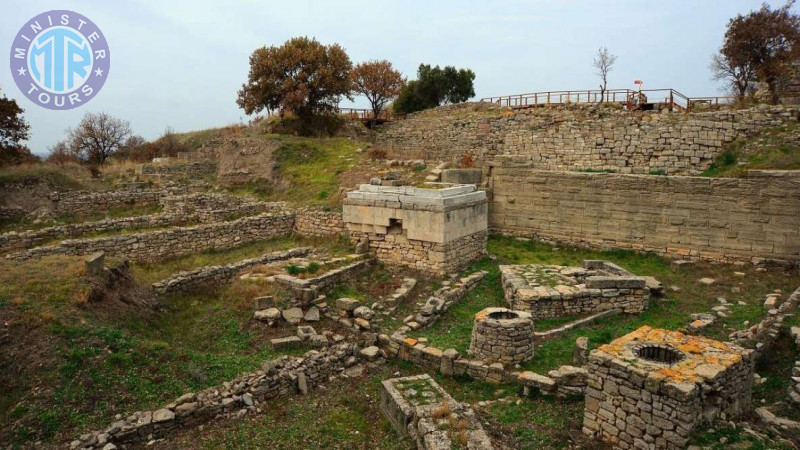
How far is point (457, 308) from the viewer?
11406 millimetres

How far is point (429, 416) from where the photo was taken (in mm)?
6965

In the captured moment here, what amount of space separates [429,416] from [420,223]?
628 centimetres

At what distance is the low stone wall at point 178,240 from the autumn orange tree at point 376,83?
19417 mm

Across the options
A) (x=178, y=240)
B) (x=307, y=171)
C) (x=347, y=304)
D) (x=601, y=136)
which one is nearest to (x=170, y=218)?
(x=178, y=240)

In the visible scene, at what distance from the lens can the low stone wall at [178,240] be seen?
518 inches

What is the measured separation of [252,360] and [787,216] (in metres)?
13.1

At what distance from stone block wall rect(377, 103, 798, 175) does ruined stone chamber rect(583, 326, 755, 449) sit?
1013 cm

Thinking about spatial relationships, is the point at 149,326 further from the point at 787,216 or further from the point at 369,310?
the point at 787,216

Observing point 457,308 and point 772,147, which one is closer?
point 457,308

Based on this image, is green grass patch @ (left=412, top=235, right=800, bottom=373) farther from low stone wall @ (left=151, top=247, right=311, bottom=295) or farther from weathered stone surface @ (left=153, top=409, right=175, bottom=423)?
low stone wall @ (left=151, top=247, right=311, bottom=295)

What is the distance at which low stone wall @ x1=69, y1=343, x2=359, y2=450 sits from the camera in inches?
268

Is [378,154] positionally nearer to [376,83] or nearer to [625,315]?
[625,315]

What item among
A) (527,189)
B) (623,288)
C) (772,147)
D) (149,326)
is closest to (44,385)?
(149,326)

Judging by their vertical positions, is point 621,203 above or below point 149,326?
above
